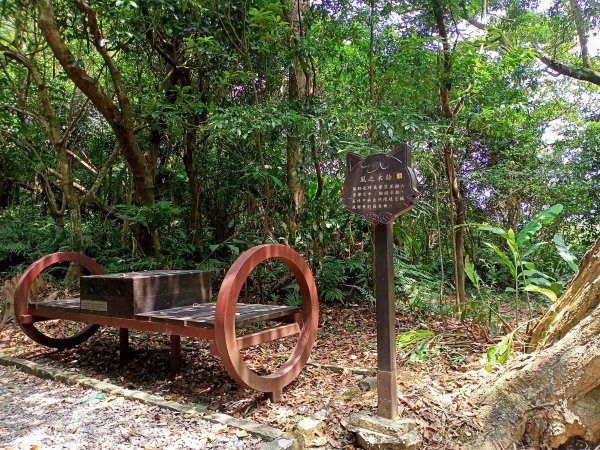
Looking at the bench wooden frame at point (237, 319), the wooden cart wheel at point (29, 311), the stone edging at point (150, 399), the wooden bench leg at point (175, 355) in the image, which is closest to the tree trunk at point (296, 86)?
the bench wooden frame at point (237, 319)

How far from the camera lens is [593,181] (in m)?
8.89

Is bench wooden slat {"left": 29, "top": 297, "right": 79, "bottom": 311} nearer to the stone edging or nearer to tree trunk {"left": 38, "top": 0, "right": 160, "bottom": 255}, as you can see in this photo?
the stone edging

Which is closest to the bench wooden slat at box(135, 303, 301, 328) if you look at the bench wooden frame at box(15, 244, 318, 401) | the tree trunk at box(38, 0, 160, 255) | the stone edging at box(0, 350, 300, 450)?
the bench wooden frame at box(15, 244, 318, 401)

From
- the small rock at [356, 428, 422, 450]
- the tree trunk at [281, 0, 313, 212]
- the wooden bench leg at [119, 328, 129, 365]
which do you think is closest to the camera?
the small rock at [356, 428, 422, 450]

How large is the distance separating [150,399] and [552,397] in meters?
2.94

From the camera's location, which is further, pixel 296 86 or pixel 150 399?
pixel 296 86

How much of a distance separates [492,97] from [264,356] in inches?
154

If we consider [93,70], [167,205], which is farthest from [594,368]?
[93,70]

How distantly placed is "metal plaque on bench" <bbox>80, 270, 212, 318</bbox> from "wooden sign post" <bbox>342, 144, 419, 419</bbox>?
6.42 ft

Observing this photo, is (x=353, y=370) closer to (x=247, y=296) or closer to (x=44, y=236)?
(x=247, y=296)

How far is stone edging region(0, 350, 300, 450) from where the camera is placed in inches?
115

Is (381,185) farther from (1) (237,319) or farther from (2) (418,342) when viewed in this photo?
(2) (418,342)

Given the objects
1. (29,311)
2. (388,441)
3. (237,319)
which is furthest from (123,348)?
(388,441)

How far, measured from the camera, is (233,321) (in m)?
3.28
